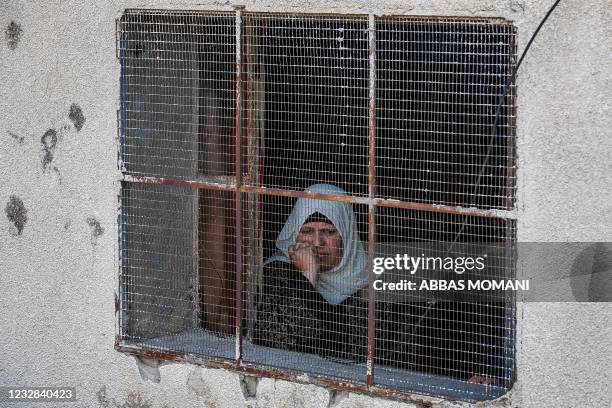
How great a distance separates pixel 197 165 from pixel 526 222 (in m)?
2.03

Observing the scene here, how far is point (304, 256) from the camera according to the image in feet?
16.1

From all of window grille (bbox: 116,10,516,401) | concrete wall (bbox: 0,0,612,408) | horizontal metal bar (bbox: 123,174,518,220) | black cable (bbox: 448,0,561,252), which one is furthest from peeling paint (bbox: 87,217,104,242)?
black cable (bbox: 448,0,561,252)

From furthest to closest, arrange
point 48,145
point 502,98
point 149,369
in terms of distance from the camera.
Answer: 1. point 48,145
2. point 149,369
3. point 502,98

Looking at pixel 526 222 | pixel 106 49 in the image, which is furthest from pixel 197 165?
pixel 526 222

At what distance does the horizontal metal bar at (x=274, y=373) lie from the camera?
4031 millimetres

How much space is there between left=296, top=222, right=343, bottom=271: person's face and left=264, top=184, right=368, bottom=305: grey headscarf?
2.2 inches

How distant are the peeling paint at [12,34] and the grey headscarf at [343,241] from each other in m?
1.86

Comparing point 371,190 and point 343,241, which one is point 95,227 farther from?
point 371,190

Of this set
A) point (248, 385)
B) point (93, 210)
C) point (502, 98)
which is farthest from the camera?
point (93, 210)

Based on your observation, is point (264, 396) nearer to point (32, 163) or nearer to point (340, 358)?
point (340, 358)

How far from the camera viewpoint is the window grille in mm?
3951

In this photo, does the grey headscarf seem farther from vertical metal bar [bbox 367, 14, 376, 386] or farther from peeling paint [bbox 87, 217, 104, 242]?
peeling paint [bbox 87, 217, 104, 242]

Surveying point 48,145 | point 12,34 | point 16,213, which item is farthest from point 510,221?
point 12,34

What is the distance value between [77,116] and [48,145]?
0.26 meters
